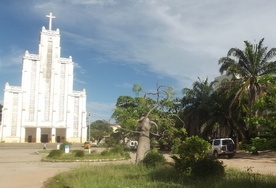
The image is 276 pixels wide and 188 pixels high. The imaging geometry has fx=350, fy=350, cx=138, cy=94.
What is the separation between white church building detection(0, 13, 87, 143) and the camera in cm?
7606

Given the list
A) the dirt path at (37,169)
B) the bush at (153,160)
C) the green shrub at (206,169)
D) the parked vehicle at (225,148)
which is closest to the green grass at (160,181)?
the green shrub at (206,169)

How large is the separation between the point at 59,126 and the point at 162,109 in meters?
63.3

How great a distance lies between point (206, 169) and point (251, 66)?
946 inches

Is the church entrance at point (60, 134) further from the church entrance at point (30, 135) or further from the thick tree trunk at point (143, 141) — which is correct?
the thick tree trunk at point (143, 141)

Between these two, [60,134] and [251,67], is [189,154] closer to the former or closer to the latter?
[251,67]

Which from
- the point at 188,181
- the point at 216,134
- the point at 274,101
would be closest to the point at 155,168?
the point at 188,181

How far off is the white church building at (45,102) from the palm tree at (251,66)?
52.6m

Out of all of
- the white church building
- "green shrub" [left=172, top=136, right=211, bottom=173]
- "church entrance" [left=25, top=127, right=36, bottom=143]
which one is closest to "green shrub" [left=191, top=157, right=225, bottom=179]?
"green shrub" [left=172, top=136, right=211, bottom=173]

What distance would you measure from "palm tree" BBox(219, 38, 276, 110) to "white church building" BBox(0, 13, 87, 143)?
5257 centimetres

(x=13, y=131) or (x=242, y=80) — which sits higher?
(x=242, y=80)

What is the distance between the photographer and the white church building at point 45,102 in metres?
76.1

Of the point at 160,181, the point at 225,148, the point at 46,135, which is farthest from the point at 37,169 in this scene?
the point at 46,135

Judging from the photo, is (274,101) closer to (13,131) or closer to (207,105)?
(207,105)

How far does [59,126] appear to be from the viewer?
78.8 metres
